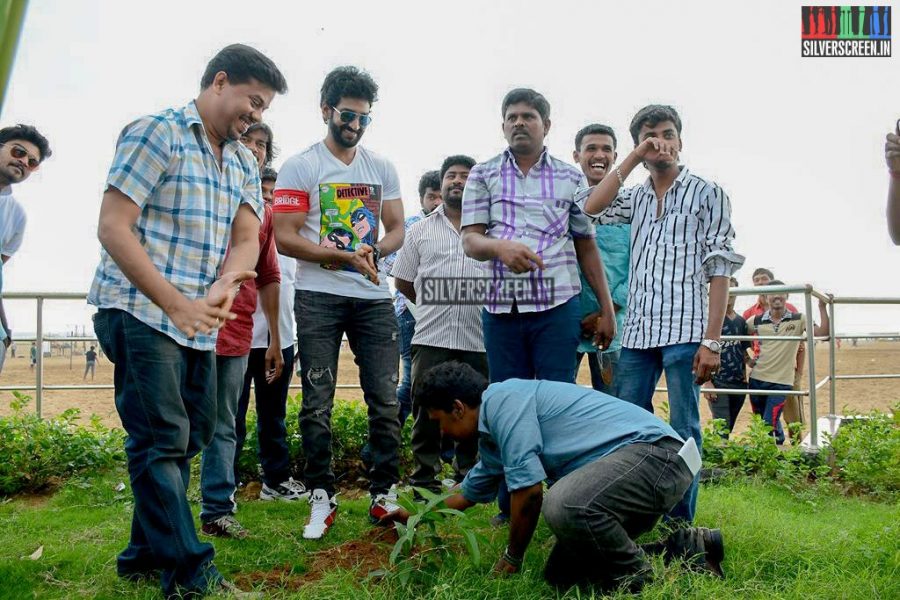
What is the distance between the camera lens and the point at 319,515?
346 centimetres

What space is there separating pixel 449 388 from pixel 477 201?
3.62 feet

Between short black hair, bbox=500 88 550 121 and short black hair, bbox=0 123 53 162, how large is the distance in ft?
7.77

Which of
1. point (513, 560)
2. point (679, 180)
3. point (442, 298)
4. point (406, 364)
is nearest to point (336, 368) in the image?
point (442, 298)

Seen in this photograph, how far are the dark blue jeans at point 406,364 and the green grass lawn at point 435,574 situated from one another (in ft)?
3.16

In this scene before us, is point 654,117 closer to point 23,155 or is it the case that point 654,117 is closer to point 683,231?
point 683,231

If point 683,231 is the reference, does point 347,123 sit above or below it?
above

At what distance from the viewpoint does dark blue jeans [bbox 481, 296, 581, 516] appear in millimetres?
3422

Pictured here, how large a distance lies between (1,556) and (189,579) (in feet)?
4.33

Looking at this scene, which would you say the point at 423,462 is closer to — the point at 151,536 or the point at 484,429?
the point at 484,429

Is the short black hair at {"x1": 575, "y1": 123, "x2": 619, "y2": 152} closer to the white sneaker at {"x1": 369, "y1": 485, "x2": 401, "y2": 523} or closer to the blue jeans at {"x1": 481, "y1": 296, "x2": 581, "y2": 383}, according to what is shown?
the blue jeans at {"x1": 481, "y1": 296, "x2": 581, "y2": 383}

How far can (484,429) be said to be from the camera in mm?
2881

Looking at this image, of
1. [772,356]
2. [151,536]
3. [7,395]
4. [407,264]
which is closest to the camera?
[151,536]

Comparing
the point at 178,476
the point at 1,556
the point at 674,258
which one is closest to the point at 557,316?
the point at 674,258

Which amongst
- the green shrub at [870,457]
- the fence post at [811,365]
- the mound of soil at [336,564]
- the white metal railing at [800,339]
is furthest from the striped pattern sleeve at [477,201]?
the fence post at [811,365]
